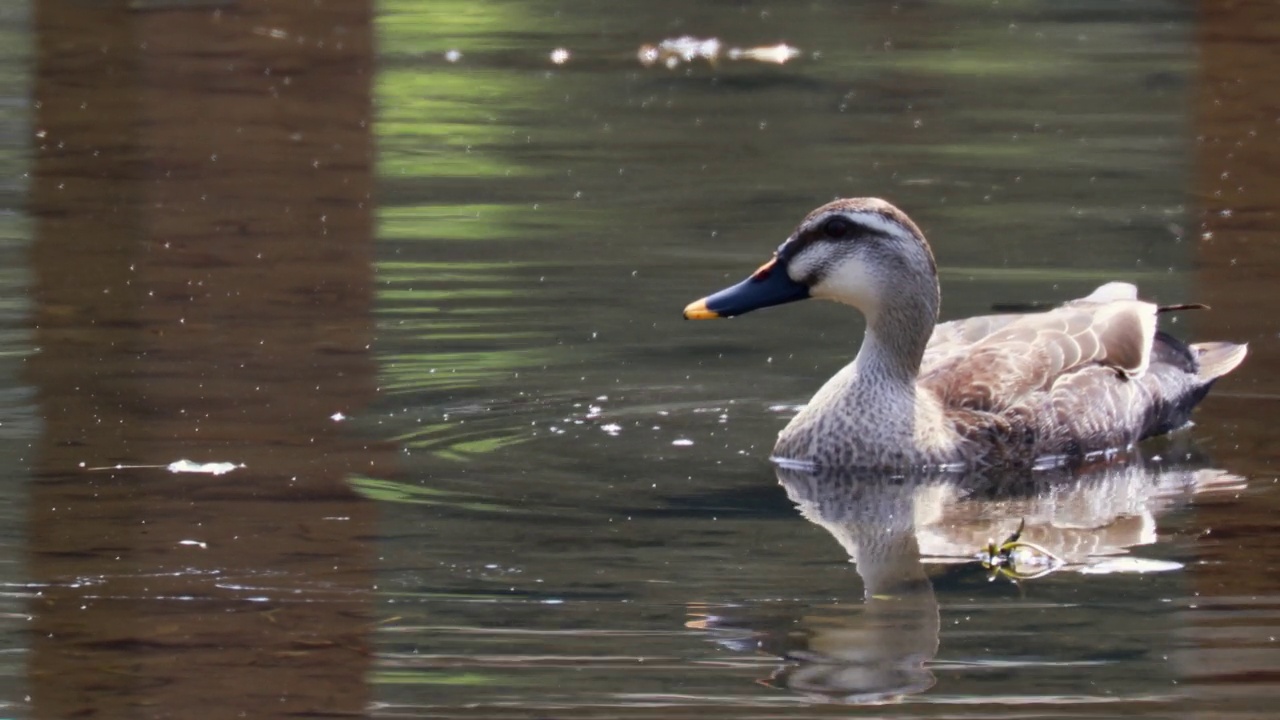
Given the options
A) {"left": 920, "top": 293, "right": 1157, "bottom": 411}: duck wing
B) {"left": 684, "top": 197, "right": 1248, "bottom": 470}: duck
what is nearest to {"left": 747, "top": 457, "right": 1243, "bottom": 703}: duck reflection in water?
{"left": 684, "top": 197, "right": 1248, "bottom": 470}: duck

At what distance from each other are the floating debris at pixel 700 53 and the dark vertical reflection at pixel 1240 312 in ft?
10.1

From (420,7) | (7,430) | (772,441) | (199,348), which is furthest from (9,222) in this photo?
(420,7)

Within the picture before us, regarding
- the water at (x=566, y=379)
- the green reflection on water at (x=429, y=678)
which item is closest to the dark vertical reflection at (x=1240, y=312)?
the water at (x=566, y=379)

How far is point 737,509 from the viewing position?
8.70 m

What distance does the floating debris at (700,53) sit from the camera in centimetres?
1927

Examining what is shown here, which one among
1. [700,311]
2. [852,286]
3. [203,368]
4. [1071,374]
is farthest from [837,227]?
[203,368]

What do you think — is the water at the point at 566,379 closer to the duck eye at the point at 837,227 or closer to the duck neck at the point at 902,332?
the duck neck at the point at 902,332

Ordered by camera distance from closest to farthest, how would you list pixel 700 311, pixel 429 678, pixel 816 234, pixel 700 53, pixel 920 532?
pixel 429 678
pixel 920 532
pixel 700 311
pixel 816 234
pixel 700 53

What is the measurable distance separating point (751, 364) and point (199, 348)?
7.46ft

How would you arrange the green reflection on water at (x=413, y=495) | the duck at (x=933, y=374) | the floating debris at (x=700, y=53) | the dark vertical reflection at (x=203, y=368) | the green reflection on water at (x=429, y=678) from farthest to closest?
1. the floating debris at (x=700, y=53)
2. the duck at (x=933, y=374)
3. the green reflection on water at (x=413, y=495)
4. the dark vertical reflection at (x=203, y=368)
5. the green reflection on water at (x=429, y=678)

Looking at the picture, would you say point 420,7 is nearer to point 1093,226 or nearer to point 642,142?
point 642,142

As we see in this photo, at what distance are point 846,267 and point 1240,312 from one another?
2.65m

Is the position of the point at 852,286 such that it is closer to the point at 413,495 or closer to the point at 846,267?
the point at 846,267

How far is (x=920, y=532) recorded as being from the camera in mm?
8477
